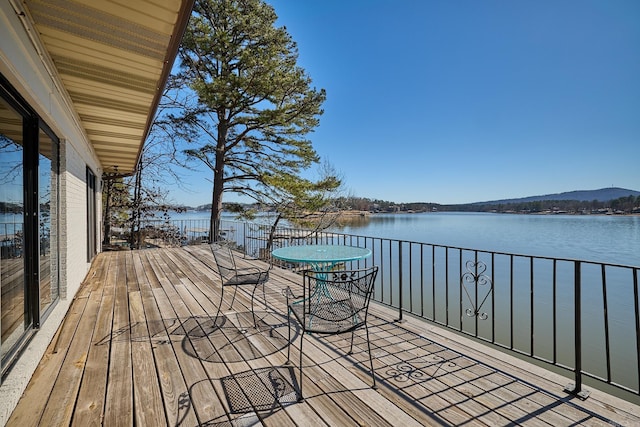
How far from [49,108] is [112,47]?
884 mm

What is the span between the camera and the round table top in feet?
9.27

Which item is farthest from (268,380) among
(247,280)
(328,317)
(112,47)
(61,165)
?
(61,165)

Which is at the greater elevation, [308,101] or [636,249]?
[308,101]

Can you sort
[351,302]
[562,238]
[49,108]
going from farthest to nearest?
[562,238]
[49,108]
[351,302]

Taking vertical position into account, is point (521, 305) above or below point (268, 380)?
below

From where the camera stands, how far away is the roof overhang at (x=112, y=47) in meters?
1.75

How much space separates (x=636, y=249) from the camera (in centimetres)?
1347

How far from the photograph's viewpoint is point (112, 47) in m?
2.19

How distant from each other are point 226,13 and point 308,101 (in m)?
3.60

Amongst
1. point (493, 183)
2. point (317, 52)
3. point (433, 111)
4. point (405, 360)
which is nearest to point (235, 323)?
point (405, 360)

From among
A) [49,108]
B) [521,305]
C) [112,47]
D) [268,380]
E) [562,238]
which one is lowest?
[521,305]

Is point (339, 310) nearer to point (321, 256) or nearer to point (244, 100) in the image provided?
point (321, 256)

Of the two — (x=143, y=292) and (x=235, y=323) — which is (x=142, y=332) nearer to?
(x=235, y=323)

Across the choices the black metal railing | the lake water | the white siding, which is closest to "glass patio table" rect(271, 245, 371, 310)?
the black metal railing
